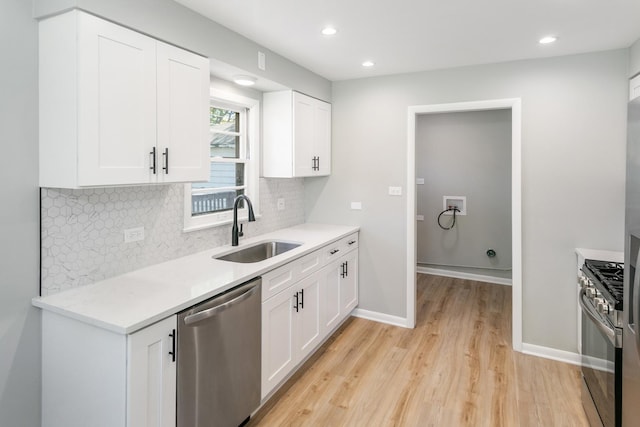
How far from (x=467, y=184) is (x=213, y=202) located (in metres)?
3.74

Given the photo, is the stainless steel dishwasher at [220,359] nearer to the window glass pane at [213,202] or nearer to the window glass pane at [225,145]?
the window glass pane at [213,202]

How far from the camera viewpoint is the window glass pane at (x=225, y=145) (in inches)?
118

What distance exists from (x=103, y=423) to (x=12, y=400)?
1.70ft

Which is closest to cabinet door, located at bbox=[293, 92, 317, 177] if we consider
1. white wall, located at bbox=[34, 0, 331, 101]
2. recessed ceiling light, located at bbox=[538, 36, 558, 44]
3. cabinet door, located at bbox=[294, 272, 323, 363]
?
white wall, located at bbox=[34, 0, 331, 101]

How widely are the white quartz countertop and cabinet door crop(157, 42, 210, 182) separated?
1.81 feet

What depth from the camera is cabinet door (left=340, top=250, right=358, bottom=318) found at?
3547 mm

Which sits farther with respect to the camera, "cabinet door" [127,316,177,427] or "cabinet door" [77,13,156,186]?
"cabinet door" [77,13,156,186]

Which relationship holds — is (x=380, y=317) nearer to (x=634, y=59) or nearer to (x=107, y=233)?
(x=107, y=233)

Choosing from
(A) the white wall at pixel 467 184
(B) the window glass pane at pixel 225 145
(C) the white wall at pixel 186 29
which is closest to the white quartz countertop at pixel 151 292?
(B) the window glass pane at pixel 225 145

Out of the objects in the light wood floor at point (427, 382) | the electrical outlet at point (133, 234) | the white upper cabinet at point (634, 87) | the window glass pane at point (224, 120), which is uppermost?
the white upper cabinet at point (634, 87)

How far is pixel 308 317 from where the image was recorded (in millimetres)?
2871

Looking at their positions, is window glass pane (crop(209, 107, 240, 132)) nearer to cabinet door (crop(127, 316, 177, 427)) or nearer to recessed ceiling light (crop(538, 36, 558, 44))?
cabinet door (crop(127, 316, 177, 427))

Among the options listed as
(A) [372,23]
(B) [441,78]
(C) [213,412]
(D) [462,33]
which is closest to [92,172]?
(C) [213,412]

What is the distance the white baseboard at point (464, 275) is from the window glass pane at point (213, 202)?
11.3 ft
